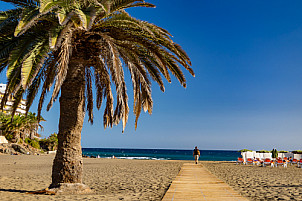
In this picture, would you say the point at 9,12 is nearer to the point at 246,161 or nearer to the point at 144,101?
the point at 144,101

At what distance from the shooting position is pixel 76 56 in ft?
30.6

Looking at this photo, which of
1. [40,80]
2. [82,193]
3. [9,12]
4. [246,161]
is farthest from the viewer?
[246,161]

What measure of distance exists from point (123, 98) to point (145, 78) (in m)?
1.57

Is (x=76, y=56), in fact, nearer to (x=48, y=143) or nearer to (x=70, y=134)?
(x=70, y=134)

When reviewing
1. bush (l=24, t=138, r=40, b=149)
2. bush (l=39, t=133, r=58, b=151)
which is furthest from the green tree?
bush (l=39, t=133, r=58, b=151)

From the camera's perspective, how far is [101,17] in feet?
28.9

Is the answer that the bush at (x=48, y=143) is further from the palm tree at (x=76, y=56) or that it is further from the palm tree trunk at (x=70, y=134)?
the palm tree trunk at (x=70, y=134)

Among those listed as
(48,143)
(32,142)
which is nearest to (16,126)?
(32,142)

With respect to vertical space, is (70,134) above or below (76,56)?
below

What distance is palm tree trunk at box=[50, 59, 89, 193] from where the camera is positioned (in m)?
8.91

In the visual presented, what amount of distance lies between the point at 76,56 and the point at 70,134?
2.63 m

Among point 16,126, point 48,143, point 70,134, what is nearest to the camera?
point 70,134

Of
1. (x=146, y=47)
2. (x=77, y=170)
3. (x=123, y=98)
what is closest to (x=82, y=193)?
(x=77, y=170)

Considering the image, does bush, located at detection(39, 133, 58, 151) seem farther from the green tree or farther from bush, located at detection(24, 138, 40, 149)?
the green tree
